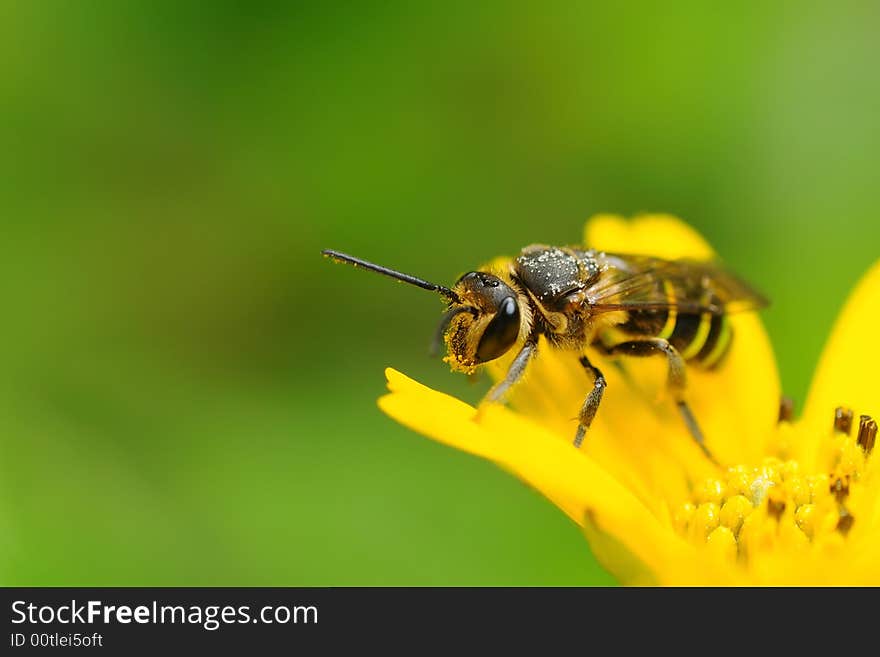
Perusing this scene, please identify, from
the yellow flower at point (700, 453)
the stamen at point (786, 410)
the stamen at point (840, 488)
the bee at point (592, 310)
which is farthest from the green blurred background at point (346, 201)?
the stamen at point (840, 488)

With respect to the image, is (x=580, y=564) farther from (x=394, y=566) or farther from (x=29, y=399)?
(x=29, y=399)

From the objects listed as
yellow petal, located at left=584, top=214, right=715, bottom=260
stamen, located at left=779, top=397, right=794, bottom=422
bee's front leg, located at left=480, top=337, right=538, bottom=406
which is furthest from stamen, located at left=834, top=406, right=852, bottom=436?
bee's front leg, located at left=480, top=337, right=538, bottom=406

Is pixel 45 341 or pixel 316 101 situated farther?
pixel 316 101

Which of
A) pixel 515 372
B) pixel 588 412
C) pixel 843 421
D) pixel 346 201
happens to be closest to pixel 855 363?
pixel 843 421

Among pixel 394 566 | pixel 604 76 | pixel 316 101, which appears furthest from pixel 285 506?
pixel 604 76

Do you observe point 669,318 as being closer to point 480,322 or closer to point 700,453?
point 700,453

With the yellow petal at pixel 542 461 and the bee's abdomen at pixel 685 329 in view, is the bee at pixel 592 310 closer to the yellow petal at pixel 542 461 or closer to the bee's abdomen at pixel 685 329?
the bee's abdomen at pixel 685 329
